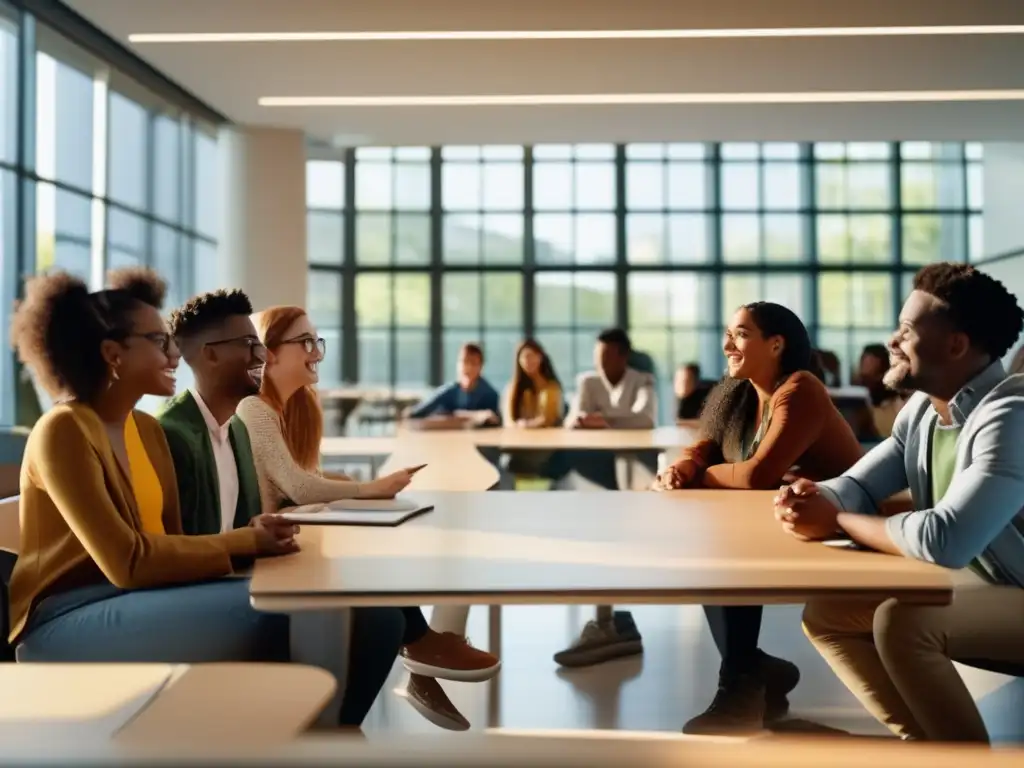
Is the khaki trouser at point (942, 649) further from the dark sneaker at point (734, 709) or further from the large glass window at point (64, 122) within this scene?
the large glass window at point (64, 122)

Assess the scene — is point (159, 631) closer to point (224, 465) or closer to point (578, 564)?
point (224, 465)

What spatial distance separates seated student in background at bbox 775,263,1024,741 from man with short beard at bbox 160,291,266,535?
1204mm

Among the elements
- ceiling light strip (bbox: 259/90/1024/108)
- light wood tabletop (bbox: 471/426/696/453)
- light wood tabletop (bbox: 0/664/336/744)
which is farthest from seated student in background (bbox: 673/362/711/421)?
light wood tabletop (bbox: 0/664/336/744)

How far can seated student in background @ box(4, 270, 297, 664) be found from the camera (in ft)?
5.98

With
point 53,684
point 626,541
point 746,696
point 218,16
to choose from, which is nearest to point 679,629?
point 746,696

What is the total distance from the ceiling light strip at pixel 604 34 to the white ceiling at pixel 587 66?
84mm

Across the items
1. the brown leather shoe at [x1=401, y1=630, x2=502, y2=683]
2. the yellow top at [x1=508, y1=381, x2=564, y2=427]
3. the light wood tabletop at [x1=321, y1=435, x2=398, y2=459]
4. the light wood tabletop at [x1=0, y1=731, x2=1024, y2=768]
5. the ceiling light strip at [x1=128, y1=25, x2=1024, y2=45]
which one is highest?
the ceiling light strip at [x1=128, y1=25, x2=1024, y2=45]

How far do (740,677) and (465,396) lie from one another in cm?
433

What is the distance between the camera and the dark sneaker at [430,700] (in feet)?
9.70

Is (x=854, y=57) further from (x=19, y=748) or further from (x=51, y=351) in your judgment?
(x=19, y=748)

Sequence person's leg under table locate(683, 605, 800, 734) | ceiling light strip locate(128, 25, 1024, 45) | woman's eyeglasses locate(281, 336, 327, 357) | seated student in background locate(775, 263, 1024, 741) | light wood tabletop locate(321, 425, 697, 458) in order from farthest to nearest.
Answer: ceiling light strip locate(128, 25, 1024, 45), light wood tabletop locate(321, 425, 697, 458), person's leg under table locate(683, 605, 800, 734), woman's eyeglasses locate(281, 336, 327, 357), seated student in background locate(775, 263, 1024, 741)

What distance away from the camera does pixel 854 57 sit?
7.06 meters

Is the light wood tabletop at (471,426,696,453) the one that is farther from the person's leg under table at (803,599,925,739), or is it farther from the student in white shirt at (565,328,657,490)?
the person's leg under table at (803,599,925,739)

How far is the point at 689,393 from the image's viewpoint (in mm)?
6902
